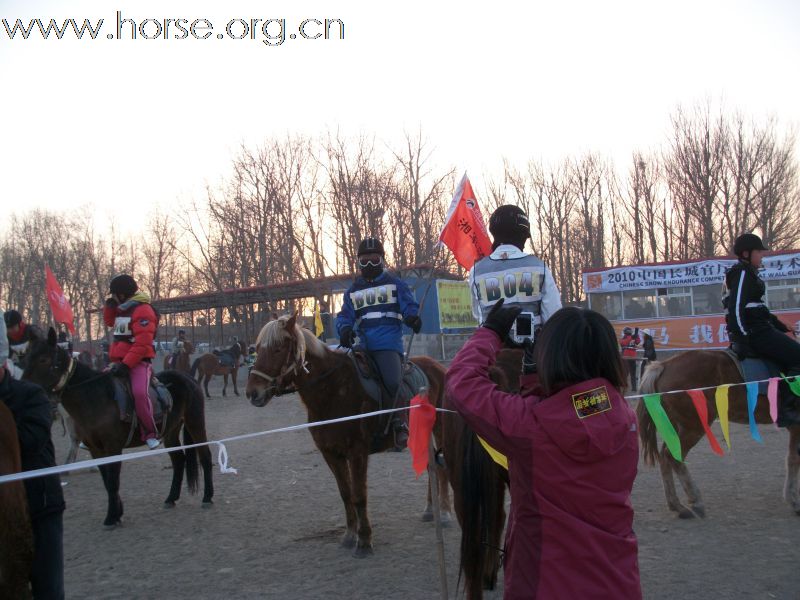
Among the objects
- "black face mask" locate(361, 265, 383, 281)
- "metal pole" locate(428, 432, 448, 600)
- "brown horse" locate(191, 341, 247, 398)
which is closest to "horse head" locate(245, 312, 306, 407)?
"black face mask" locate(361, 265, 383, 281)

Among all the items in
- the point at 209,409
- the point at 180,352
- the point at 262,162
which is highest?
the point at 262,162

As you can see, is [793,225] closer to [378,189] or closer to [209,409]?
[378,189]

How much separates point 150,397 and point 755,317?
6500mm

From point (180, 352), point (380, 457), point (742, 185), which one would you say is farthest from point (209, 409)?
point (742, 185)

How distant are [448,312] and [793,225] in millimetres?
19701

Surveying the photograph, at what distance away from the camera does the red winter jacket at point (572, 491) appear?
2117mm

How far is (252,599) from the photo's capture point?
4773mm

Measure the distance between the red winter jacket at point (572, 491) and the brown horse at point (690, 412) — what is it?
499 centimetres

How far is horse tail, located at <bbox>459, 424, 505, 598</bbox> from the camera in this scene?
3.46 m

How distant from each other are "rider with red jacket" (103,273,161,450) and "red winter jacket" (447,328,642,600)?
233 inches

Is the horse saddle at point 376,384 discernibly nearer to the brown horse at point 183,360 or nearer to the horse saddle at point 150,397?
the horse saddle at point 150,397

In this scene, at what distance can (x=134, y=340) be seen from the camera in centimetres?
732

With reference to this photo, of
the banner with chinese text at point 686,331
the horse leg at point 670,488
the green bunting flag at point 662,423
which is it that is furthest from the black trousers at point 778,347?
the banner with chinese text at point 686,331

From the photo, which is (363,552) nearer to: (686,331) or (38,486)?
(38,486)
